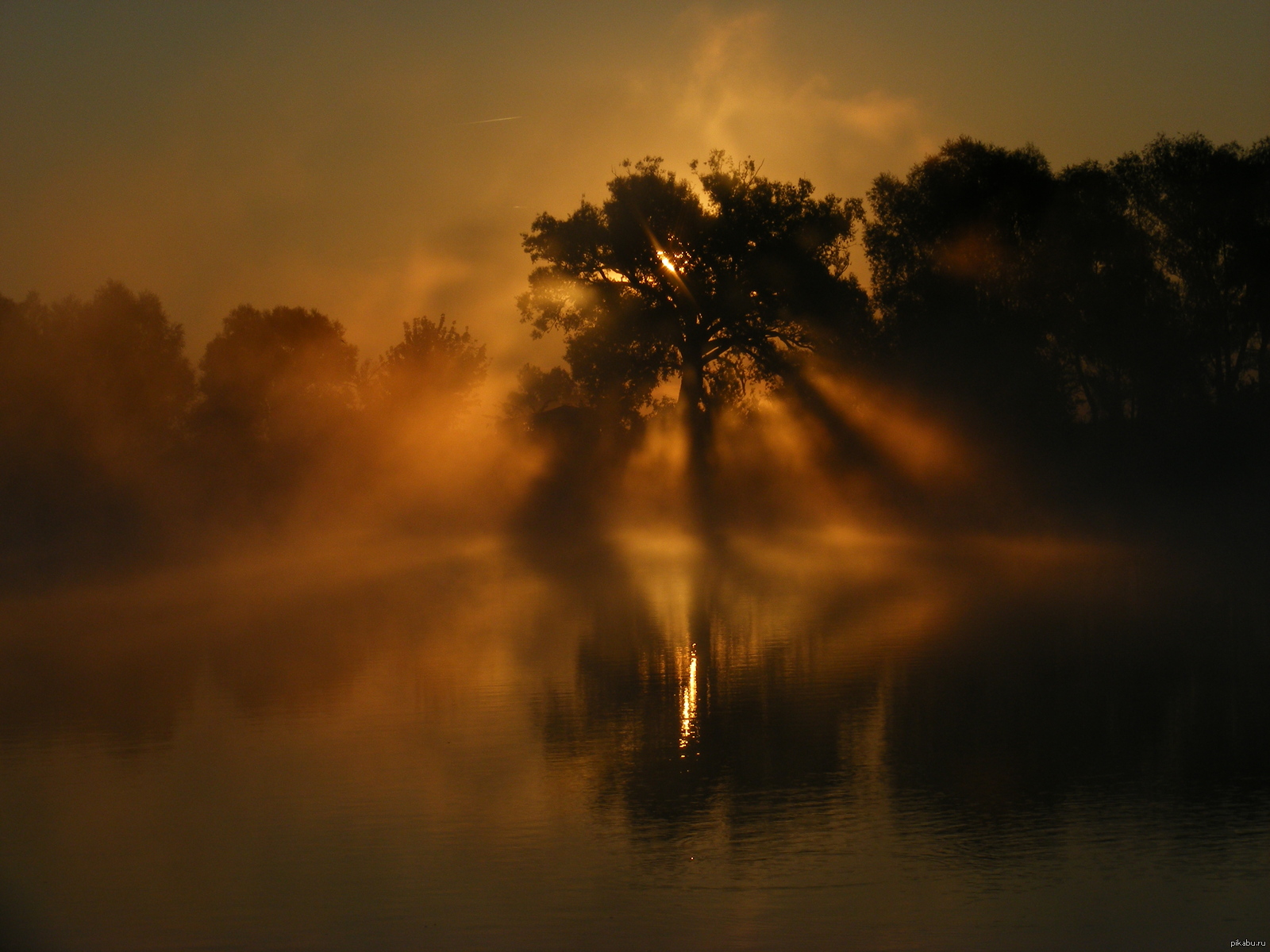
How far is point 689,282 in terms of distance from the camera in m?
51.8

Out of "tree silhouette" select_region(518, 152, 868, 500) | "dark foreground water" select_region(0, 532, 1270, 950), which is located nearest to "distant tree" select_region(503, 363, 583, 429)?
"tree silhouette" select_region(518, 152, 868, 500)

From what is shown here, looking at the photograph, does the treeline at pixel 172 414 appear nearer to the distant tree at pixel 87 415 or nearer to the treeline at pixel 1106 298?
the distant tree at pixel 87 415

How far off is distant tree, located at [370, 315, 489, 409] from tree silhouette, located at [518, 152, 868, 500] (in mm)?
32539

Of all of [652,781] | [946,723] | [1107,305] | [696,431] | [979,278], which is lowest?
[652,781]

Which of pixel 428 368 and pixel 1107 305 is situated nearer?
pixel 1107 305

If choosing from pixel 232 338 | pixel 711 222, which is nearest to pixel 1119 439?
pixel 711 222

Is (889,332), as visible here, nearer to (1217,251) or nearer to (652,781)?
(1217,251)

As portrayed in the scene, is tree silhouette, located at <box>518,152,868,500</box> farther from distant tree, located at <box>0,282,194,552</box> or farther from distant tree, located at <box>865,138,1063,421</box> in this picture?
distant tree, located at <box>0,282,194,552</box>

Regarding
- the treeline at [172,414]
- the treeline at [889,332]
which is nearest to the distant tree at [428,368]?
the treeline at [172,414]

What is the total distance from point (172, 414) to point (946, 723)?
7232 cm

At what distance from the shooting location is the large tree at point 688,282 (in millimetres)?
51375

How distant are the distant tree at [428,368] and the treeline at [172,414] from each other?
87 millimetres

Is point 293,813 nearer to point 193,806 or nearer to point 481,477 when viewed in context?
point 193,806

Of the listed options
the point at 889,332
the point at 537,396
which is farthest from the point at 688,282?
the point at 537,396
